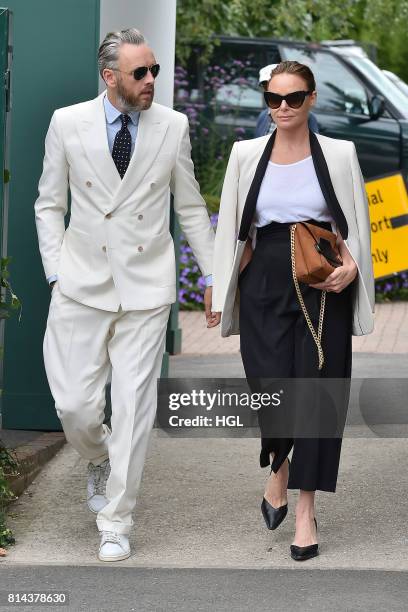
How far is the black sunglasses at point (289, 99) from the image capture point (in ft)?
18.5

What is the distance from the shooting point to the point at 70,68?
24.1ft

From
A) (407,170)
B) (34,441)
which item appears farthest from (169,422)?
(407,170)

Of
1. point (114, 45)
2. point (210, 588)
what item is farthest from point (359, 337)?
point (210, 588)

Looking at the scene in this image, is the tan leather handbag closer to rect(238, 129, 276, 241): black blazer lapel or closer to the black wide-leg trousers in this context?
the black wide-leg trousers

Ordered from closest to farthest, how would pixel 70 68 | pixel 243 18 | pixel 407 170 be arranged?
pixel 70 68
pixel 407 170
pixel 243 18

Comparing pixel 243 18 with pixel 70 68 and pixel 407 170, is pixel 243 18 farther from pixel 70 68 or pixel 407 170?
pixel 70 68

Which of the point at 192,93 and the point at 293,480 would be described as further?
the point at 192,93

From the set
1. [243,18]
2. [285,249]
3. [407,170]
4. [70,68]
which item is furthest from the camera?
[243,18]

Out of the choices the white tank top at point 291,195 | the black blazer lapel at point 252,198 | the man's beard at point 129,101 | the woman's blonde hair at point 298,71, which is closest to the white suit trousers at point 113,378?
the black blazer lapel at point 252,198

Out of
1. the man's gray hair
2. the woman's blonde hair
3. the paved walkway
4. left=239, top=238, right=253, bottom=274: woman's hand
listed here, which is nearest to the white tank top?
left=239, top=238, right=253, bottom=274: woman's hand

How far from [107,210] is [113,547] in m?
1.27

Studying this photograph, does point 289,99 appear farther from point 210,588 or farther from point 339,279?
point 210,588

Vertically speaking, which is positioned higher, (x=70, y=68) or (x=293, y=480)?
(x=70, y=68)

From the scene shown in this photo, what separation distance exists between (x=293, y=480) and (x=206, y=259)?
93 cm
